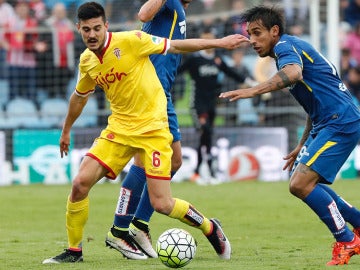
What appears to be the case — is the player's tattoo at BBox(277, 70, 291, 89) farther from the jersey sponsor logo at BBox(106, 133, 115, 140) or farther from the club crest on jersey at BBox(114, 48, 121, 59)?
the jersey sponsor logo at BBox(106, 133, 115, 140)

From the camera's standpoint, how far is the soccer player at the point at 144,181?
8750mm

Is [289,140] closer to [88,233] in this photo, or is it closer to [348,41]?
[348,41]

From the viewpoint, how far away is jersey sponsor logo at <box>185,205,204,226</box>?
8.16 m

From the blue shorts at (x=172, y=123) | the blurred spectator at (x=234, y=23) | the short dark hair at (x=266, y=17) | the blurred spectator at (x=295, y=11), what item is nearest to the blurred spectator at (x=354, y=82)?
the blurred spectator at (x=295, y=11)

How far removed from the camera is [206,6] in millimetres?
21562

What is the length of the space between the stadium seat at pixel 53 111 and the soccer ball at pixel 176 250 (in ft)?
38.0

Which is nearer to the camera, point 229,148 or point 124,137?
point 124,137

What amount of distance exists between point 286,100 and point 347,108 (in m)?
12.5

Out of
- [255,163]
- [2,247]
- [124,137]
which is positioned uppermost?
[124,137]

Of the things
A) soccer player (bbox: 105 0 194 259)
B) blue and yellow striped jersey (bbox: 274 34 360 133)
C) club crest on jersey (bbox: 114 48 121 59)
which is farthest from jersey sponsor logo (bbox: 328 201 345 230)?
club crest on jersey (bbox: 114 48 121 59)

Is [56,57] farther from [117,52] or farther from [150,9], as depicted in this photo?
[117,52]

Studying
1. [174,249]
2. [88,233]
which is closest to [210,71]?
[88,233]

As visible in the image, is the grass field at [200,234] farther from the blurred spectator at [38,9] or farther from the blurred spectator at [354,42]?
the blurred spectator at [354,42]

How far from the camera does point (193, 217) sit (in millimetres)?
8188
